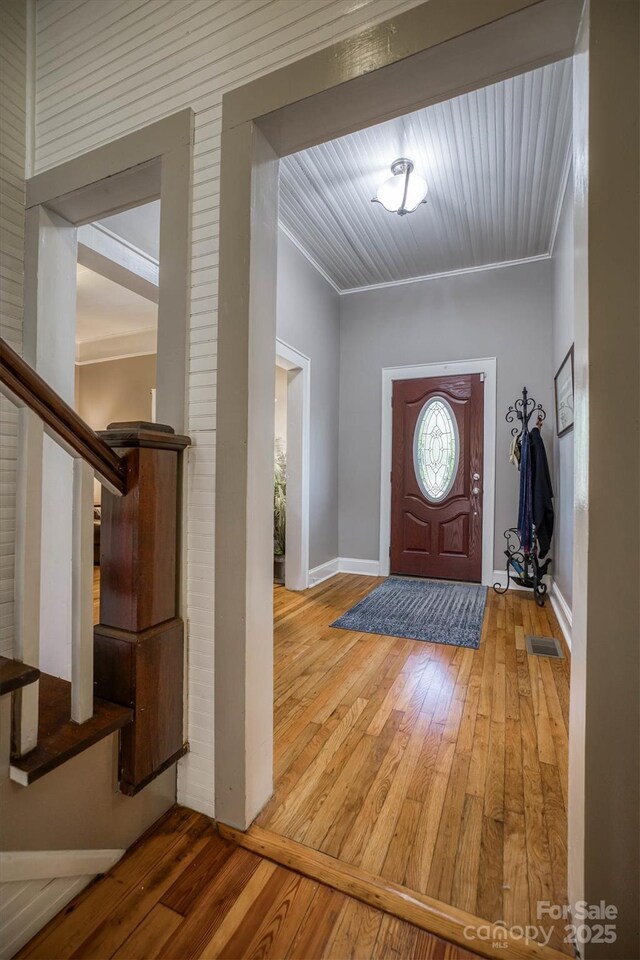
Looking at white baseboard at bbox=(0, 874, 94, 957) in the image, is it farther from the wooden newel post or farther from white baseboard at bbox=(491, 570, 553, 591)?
white baseboard at bbox=(491, 570, 553, 591)

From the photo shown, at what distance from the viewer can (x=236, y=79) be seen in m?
1.31

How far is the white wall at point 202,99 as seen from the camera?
1.24 metres

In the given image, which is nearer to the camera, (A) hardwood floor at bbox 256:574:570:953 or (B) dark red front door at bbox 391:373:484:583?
(A) hardwood floor at bbox 256:574:570:953

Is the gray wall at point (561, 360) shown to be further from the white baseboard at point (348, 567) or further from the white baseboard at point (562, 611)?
the white baseboard at point (348, 567)

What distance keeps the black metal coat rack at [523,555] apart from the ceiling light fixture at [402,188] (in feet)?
6.42

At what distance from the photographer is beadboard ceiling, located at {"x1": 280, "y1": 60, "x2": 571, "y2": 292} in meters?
2.36

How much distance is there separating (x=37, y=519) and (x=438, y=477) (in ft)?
12.5

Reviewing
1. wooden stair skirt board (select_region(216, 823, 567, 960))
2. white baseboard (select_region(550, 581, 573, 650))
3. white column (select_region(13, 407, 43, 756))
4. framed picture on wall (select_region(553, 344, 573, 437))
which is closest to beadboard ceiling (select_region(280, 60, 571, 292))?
framed picture on wall (select_region(553, 344, 573, 437))

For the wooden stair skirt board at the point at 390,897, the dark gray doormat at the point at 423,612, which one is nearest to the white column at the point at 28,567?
the wooden stair skirt board at the point at 390,897

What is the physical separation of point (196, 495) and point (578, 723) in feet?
3.86

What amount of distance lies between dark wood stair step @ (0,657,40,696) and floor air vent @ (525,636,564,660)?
8.47 ft

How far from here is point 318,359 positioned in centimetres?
419

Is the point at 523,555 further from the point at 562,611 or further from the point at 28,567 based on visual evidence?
the point at 28,567

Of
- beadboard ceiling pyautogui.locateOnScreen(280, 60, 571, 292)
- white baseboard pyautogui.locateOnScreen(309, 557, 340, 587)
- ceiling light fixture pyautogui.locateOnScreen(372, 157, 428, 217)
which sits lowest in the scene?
white baseboard pyautogui.locateOnScreen(309, 557, 340, 587)
